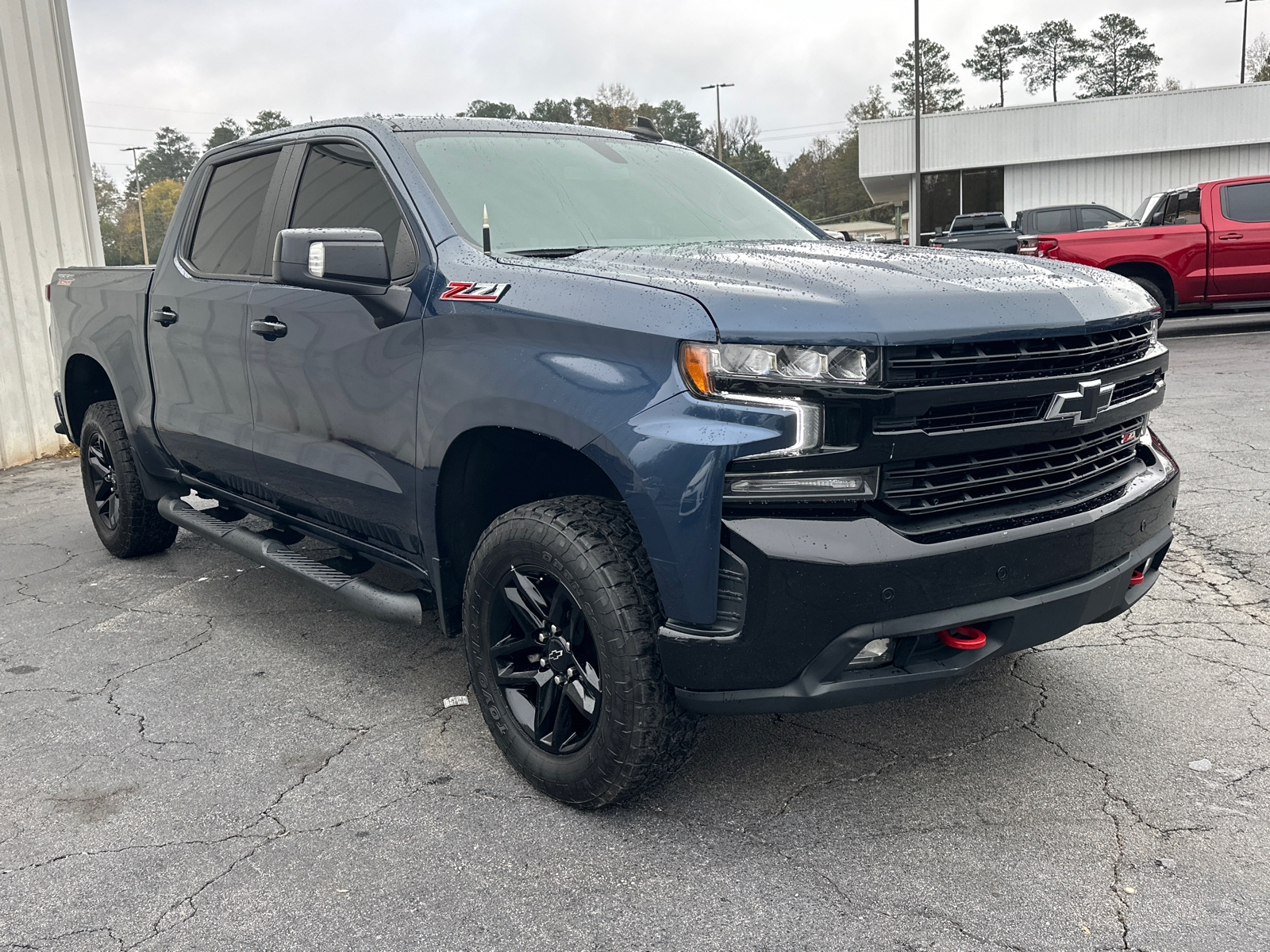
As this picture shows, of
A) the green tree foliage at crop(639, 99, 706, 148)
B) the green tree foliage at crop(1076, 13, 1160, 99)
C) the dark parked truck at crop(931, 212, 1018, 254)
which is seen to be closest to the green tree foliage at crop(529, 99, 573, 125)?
the green tree foliage at crop(639, 99, 706, 148)

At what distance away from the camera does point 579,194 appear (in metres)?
3.75

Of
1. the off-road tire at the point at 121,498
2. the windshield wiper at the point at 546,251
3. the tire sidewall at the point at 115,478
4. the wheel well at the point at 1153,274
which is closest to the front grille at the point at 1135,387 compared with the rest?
the windshield wiper at the point at 546,251

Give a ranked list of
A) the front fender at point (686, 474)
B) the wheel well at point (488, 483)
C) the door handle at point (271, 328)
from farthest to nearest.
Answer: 1. the door handle at point (271, 328)
2. the wheel well at point (488, 483)
3. the front fender at point (686, 474)

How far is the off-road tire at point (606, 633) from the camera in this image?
2.67 meters

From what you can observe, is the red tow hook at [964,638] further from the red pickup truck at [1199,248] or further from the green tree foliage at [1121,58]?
the green tree foliage at [1121,58]

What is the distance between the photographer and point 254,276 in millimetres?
4180

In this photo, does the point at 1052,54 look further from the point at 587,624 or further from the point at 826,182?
the point at 587,624

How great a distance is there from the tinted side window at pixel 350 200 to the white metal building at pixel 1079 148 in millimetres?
31584

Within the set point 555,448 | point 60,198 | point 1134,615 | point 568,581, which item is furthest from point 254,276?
point 60,198

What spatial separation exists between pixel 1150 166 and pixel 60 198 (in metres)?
31.0

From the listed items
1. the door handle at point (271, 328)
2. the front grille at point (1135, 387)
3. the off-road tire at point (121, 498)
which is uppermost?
the door handle at point (271, 328)

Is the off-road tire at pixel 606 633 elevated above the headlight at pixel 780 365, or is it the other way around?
the headlight at pixel 780 365

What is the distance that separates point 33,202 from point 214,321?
6.01 meters

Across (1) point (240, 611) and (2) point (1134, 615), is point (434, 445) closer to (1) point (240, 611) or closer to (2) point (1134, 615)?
(1) point (240, 611)
